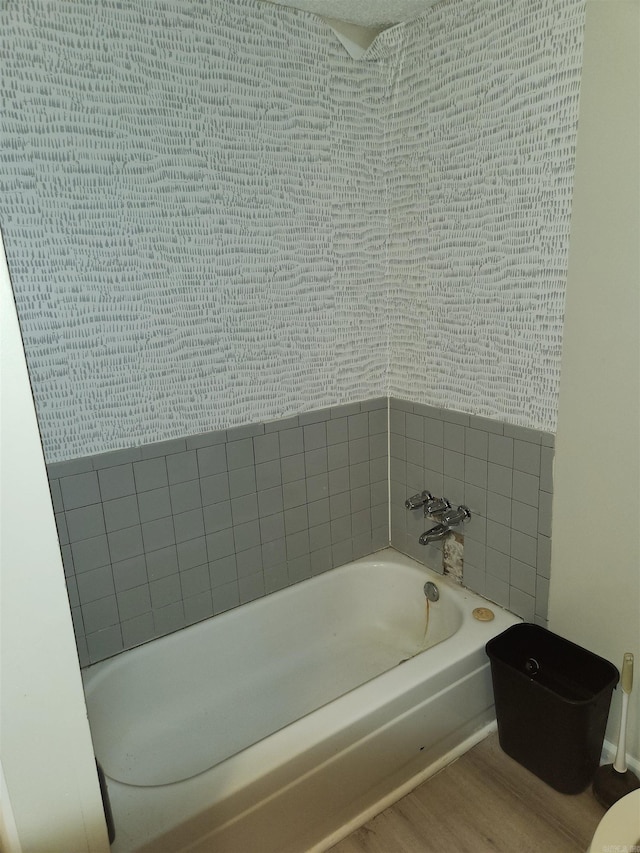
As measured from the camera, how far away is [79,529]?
1635 millimetres

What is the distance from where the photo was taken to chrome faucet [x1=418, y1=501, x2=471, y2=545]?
196 centimetres

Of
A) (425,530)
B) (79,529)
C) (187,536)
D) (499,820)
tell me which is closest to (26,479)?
(79,529)

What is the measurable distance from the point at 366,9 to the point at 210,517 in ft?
5.64

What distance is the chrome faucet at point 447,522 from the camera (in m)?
1.96

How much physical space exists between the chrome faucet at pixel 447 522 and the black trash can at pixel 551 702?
0.40 metres

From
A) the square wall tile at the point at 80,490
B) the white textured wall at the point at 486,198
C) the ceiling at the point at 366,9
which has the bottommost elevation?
the square wall tile at the point at 80,490

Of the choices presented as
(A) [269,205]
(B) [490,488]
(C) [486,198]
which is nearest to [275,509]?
(B) [490,488]

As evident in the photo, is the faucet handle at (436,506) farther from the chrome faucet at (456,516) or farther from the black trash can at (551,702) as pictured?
the black trash can at (551,702)

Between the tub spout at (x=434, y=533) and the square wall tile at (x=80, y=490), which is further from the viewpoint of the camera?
the tub spout at (x=434, y=533)

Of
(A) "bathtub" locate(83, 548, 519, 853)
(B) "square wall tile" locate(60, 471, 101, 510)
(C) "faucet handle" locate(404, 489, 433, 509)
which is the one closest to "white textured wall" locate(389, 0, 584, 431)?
(C) "faucet handle" locate(404, 489, 433, 509)

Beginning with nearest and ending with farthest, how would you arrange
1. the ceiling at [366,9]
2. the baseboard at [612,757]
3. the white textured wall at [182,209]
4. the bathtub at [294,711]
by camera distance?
1. the bathtub at [294,711]
2. the white textured wall at [182,209]
3. the baseboard at [612,757]
4. the ceiling at [366,9]

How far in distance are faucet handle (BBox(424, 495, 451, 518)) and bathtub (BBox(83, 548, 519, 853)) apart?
0.28 m

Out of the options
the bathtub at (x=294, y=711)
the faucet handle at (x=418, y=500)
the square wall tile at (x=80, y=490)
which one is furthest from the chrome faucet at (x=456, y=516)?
the square wall tile at (x=80, y=490)

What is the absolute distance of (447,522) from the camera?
1.98 metres
